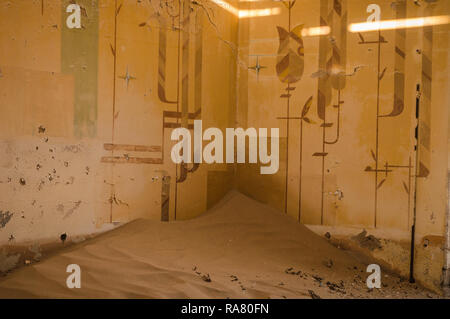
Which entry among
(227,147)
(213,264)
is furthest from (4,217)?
(227,147)

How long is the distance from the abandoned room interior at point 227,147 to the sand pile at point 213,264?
0.05ft

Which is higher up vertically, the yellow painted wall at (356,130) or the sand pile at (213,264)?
the yellow painted wall at (356,130)

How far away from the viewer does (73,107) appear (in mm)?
2689

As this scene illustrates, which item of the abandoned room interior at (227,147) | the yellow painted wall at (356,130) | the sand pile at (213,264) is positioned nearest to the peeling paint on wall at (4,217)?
the abandoned room interior at (227,147)

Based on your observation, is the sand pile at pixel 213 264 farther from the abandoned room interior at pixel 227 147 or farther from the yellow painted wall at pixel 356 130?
the yellow painted wall at pixel 356 130

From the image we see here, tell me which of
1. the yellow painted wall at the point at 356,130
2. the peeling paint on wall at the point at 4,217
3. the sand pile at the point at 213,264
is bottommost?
the sand pile at the point at 213,264

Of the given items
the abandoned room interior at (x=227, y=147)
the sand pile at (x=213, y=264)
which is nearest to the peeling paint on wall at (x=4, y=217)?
the abandoned room interior at (x=227, y=147)

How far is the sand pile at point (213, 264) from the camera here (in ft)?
6.98

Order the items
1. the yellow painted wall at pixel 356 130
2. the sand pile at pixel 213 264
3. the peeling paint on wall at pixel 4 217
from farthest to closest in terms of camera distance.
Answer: the yellow painted wall at pixel 356 130, the peeling paint on wall at pixel 4 217, the sand pile at pixel 213 264

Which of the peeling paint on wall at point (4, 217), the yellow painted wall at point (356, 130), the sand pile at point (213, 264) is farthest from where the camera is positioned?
the yellow painted wall at point (356, 130)

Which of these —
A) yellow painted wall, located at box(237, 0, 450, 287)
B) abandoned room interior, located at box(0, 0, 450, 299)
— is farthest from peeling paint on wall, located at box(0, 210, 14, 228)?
yellow painted wall, located at box(237, 0, 450, 287)

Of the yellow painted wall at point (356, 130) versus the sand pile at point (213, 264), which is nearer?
the sand pile at point (213, 264)
